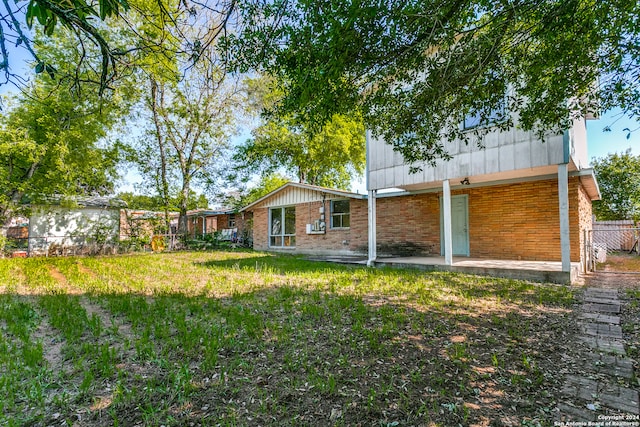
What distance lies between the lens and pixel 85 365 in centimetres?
294

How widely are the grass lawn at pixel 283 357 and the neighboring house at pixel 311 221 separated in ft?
23.7

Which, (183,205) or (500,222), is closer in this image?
(500,222)

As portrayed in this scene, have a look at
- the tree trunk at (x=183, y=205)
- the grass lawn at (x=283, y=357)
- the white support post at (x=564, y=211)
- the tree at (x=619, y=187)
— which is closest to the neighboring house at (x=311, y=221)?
the tree trunk at (x=183, y=205)

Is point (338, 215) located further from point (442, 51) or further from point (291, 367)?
point (291, 367)

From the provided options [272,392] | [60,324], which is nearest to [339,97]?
[272,392]

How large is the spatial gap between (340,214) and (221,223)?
11.7 metres

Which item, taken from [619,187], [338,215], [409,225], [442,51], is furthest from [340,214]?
[619,187]

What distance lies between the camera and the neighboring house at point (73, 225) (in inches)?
565

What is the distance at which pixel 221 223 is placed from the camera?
72.1 ft

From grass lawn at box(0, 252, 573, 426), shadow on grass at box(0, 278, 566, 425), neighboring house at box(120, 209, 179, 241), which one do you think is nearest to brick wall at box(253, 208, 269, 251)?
neighboring house at box(120, 209, 179, 241)

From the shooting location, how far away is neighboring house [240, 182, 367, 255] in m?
13.0

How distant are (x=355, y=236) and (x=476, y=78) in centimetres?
906

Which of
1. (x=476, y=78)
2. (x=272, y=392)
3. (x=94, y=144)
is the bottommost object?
(x=272, y=392)

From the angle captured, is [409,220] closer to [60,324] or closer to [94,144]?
[60,324]
